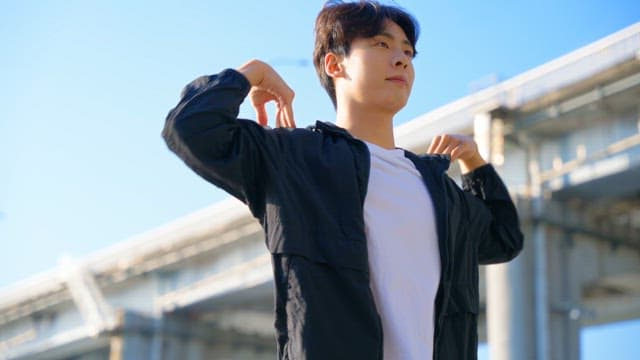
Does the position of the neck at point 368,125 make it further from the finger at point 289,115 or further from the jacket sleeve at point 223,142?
the jacket sleeve at point 223,142

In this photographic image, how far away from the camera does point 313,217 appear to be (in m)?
2.62

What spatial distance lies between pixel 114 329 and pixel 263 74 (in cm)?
2548

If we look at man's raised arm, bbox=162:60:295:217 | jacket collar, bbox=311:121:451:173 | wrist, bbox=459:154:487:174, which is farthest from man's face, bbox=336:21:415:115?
wrist, bbox=459:154:487:174

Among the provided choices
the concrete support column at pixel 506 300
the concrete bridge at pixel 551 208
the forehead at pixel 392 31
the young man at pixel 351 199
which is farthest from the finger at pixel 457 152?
the concrete support column at pixel 506 300

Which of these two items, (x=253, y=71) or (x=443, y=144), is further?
(x=443, y=144)

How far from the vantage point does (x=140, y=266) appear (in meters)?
27.5

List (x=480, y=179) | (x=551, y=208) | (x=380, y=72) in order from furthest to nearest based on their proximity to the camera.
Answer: (x=551, y=208) < (x=480, y=179) < (x=380, y=72)

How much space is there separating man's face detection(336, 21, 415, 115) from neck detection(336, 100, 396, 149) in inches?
1.1

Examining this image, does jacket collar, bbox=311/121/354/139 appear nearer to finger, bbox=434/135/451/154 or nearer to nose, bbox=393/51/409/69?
nose, bbox=393/51/409/69

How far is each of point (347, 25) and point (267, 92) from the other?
1.02 ft

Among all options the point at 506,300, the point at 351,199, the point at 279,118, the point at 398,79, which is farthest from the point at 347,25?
the point at 506,300

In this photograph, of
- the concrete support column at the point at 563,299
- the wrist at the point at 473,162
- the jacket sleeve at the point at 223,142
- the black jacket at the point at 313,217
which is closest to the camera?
the black jacket at the point at 313,217

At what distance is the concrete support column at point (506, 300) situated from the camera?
662 inches

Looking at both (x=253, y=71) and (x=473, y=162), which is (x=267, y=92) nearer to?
(x=253, y=71)
